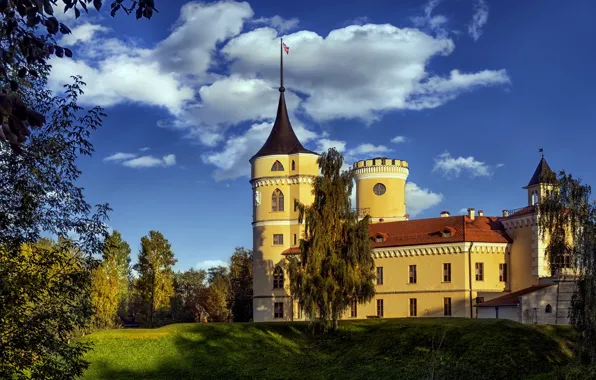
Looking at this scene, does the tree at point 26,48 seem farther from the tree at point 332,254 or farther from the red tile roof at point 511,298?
the red tile roof at point 511,298

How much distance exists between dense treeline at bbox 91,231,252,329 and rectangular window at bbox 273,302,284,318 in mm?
9624

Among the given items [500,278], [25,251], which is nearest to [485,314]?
[500,278]

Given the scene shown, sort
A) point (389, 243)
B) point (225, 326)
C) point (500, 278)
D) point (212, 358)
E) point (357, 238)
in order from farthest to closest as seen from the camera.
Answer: point (389, 243), point (500, 278), point (225, 326), point (357, 238), point (212, 358)

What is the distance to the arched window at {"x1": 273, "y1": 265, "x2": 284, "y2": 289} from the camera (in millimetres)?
59188

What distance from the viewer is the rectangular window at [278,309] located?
59.1 metres

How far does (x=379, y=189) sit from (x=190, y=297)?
28371 millimetres

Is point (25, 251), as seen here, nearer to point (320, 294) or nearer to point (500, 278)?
point (320, 294)

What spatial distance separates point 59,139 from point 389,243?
40.5 meters

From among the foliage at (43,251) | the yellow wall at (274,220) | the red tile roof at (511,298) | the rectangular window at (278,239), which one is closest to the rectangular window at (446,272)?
the red tile roof at (511,298)

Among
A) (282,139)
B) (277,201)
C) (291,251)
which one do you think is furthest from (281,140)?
(291,251)

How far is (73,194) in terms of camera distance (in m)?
16.5

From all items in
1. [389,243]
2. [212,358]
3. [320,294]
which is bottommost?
[212,358]

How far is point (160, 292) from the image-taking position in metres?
60.9

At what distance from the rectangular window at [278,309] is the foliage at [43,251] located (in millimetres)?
42781
